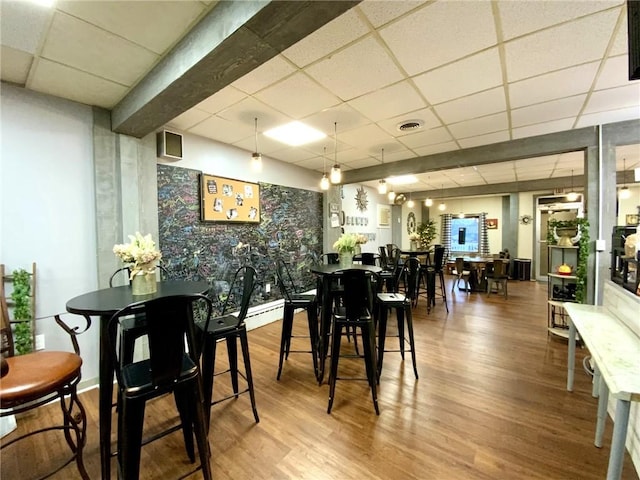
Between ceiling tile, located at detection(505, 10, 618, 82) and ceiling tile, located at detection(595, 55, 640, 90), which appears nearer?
ceiling tile, located at detection(505, 10, 618, 82)

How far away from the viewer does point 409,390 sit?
240 cm

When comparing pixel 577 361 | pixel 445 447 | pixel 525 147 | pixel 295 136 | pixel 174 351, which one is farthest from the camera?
pixel 525 147

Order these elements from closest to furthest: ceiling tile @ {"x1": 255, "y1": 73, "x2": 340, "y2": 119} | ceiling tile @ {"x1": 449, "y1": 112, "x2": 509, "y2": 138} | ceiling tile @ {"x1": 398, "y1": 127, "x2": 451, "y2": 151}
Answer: ceiling tile @ {"x1": 255, "y1": 73, "x2": 340, "y2": 119}
ceiling tile @ {"x1": 449, "y1": 112, "x2": 509, "y2": 138}
ceiling tile @ {"x1": 398, "y1": 127, "x2": 451, "y2": 151}

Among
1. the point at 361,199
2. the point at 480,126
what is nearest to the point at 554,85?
the point at 480,126

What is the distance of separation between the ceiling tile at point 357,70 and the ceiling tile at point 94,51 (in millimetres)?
1223

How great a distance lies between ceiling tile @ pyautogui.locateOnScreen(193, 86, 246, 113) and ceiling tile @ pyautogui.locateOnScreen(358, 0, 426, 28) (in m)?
1.30

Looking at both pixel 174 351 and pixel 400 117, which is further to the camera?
pixel 400 117

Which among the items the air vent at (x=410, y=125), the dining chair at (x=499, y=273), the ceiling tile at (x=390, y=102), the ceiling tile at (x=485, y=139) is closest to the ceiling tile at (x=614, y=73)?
the ceiling tile at (x=485, y=139)

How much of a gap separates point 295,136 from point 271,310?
2.64m

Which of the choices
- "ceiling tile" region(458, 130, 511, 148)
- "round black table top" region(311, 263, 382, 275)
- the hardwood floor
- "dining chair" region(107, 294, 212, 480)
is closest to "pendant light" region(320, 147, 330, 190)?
"round black table top" region(311, 263, 382, 275)

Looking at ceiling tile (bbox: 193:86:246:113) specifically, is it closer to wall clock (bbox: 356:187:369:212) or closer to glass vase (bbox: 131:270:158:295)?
glass vase (bbox: 131:270:158:295)

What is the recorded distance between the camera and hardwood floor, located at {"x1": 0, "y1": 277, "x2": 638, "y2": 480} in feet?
5.26

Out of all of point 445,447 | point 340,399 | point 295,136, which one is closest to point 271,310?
point 340,399

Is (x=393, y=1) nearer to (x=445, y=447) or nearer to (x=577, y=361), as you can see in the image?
(x=445, y=447)
